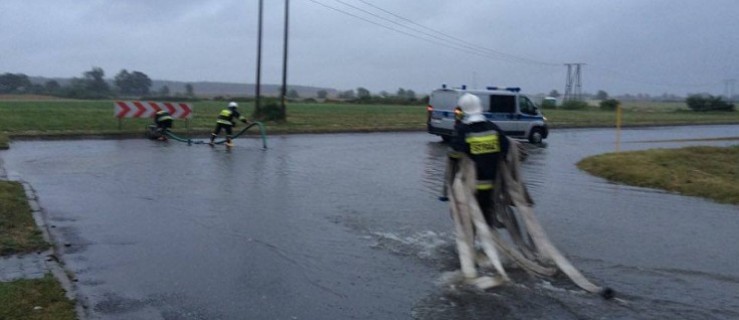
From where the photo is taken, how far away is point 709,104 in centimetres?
7856

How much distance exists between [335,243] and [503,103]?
751 inches

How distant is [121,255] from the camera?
840cm

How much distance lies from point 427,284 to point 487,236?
2.63 feet

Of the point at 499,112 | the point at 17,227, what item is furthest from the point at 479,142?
the point at 499,112

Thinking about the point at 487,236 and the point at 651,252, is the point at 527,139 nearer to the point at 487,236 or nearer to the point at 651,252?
the point at 651,252

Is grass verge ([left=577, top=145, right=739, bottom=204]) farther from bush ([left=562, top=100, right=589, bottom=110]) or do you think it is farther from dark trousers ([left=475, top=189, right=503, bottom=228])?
bush ([left=562, top=100, right=589, bottom=110])

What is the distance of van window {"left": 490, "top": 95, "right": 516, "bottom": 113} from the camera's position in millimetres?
27125

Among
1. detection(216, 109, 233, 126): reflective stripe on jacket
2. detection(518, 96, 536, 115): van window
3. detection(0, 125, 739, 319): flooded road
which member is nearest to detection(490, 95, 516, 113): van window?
detection(518, 96, 536, 115): van window

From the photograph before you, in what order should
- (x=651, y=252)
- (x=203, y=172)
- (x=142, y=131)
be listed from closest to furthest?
(x=651, y=252), (x=203, y=172), (x=142, y=131)

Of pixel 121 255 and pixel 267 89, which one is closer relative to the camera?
pixel 121 255

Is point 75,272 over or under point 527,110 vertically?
under

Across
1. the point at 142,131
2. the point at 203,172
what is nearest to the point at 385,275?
the point at 203,172

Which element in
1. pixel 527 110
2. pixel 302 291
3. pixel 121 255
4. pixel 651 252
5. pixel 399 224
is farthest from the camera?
pixel 527 110

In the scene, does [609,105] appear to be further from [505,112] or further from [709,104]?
[505,112]
